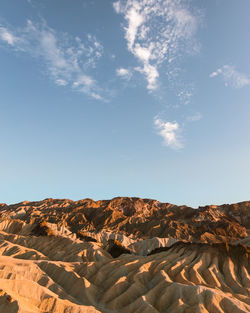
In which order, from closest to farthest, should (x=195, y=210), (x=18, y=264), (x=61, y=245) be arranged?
(x=18, y=264), (x=61, y=245), (x=195, y=210)

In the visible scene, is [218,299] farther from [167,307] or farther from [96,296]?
[96,296]

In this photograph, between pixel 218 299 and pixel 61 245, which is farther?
pixel 61 245

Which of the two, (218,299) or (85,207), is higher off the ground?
(85,207)

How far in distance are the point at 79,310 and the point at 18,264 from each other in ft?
65.9

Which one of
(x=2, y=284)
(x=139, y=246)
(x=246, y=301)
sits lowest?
(x=246, y=301)

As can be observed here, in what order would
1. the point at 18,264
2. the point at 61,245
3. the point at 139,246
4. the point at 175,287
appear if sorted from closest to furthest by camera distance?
the point at 175,287 < the point at 18,264 < the point at 61,245 < the point at 139,246

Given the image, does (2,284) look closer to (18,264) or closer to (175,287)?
(18,264)

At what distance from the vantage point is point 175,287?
1332 inches

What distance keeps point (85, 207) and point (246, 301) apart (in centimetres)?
14419

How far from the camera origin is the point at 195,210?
167m

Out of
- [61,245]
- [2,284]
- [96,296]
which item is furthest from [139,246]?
[2,284]

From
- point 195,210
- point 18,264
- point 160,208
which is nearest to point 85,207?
point 160,208

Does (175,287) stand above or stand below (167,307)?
above

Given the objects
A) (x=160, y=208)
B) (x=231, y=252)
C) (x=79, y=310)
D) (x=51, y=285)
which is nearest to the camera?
(x=79, y=310)
